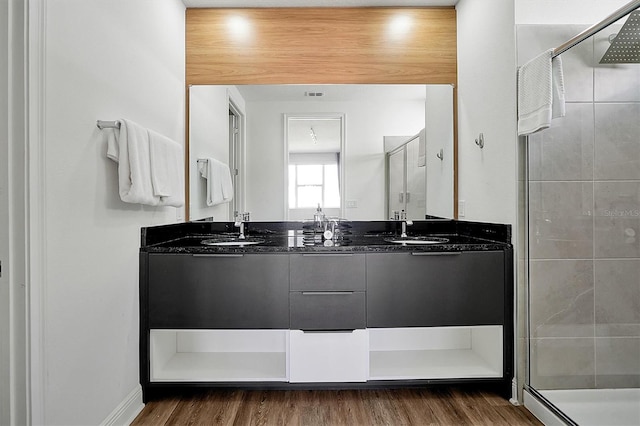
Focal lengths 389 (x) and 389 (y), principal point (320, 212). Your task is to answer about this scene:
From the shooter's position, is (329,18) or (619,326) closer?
(619,326)

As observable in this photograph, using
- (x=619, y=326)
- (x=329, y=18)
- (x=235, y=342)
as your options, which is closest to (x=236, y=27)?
(x=329, y=18)

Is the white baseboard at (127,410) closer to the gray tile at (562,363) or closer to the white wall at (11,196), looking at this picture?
the white wall at (11,196)

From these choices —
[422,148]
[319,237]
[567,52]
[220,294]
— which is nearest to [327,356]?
[220,294]

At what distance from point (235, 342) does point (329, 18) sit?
2245 millimetres

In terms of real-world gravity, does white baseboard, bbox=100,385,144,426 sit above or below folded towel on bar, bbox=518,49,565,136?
below

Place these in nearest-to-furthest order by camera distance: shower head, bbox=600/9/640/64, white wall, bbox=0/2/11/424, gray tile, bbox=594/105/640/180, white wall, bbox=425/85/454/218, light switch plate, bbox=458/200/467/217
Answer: white wall, bbox=0/2/11/424 < shower head, bbox=600/9/640/64 < gray tile, bbox=594/105/640/180 < light switch plate, bbox=458/200/467/217 < white wall, bbox=425/85/454/218

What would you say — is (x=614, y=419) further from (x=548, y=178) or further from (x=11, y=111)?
(x=11, y=111)

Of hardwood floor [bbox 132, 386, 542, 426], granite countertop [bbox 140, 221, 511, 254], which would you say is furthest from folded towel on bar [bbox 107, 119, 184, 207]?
hardwood floor [bbox 132, 386, 542, 426]

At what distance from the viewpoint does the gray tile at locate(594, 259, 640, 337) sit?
1.82 metres

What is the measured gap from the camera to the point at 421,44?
8.77ft

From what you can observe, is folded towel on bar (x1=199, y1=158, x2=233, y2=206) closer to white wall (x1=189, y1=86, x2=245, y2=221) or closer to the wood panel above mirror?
white wall (x1=189, y1=86, x2=245, y2=221)

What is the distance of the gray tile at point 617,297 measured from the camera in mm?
1816

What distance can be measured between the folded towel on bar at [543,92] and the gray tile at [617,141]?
241 millimetres

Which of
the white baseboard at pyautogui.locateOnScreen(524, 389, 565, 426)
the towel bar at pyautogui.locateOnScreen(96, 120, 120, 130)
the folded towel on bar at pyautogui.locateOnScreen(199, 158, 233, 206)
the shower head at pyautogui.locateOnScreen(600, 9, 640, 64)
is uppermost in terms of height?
the shower head at pyautogui.locateOnScreen(600, 9, 640, 64)
